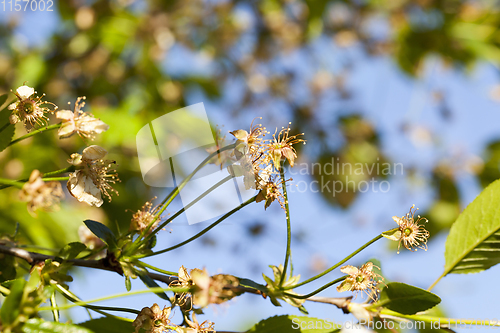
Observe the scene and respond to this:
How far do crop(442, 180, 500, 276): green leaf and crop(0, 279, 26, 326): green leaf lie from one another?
742 millimetres

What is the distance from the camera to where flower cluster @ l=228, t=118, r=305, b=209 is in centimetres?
61

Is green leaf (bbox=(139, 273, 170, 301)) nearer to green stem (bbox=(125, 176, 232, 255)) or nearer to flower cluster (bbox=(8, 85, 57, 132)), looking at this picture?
green stem (bbox=(125, 176, 232, 255))

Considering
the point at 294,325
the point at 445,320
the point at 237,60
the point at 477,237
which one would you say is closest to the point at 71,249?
the point at 294,325

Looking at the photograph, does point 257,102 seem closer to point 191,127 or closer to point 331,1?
point 331,1

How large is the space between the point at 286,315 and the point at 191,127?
657 millimetres

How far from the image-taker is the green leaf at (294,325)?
2.09ft

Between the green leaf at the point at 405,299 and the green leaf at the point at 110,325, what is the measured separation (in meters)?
0.40

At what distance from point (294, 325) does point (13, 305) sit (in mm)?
416

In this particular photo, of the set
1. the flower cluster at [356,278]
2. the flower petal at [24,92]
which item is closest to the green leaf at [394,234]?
the flower cluster at [356,278]

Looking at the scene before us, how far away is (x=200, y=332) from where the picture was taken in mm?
578

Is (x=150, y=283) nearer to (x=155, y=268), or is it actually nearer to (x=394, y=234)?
(x=155, y=268)

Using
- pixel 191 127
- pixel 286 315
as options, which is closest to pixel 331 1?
pixel 191 127

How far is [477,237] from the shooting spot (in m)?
0.73

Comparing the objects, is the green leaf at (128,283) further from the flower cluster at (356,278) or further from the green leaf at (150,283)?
the flower cluster at (356,278)
